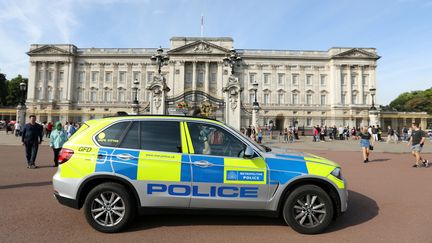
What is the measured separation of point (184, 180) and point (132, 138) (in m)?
1.09

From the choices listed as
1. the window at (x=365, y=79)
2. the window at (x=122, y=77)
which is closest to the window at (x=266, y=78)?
the window at (x=365, y=79)

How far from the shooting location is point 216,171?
4.02 meters

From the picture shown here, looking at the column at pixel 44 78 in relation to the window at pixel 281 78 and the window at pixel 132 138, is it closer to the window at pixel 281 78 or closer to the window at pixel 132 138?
the window at pixel 281 78

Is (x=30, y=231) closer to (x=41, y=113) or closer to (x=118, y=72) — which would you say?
(x=41, y=113)

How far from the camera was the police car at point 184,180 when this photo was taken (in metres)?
4.03

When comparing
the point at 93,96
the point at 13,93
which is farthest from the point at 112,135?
the point at 13,93

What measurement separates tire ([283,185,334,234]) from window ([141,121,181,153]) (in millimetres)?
1935

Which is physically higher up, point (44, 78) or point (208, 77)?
point (208, 77)

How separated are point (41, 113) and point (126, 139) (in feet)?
205

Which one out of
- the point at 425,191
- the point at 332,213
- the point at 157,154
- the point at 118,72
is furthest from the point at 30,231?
the point at 118,72

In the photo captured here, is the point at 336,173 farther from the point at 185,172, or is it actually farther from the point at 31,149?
the point at 31,149

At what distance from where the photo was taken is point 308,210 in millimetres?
4156

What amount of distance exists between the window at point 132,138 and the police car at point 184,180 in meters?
0.02

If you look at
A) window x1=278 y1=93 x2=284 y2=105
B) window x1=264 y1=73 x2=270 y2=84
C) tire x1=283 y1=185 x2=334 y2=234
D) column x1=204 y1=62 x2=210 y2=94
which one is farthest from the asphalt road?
window x1=264 y1=73 x2=270 y2=84
